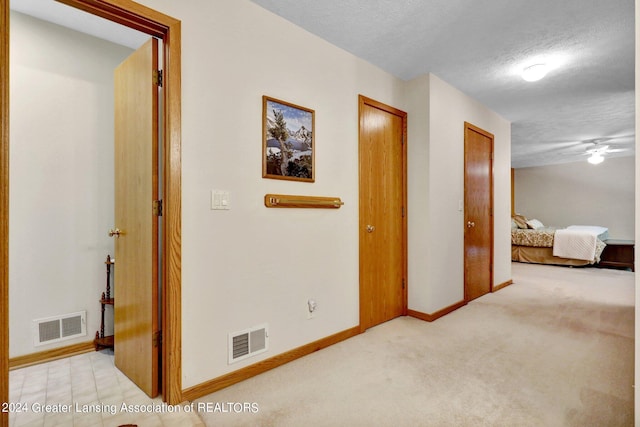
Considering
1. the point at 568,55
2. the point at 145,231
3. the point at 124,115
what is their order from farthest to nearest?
the point at 568,55 < the point at 124,115 < the point at 145,231

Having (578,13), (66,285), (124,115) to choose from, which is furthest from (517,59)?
(66,285)

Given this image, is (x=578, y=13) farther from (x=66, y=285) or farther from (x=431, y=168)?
(x=66, y=285)

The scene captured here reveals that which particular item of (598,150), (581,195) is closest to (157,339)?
(598,150)

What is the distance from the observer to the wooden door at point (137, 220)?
1747 millimetres

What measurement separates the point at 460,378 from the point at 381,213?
57.7 inches

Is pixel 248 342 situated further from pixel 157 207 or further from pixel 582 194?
pixel 582 194

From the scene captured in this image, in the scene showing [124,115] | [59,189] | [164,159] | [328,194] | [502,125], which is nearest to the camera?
[164,159]

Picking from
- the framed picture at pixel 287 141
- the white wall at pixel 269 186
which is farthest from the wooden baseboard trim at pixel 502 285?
the framed picture at pixel 287 141

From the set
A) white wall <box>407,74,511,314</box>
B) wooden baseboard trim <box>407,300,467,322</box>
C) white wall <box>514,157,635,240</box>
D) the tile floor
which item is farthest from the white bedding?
the tile floor

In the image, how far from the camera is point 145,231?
1797mm

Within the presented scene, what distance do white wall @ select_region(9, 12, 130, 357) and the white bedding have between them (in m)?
7.15

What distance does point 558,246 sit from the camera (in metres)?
5.98

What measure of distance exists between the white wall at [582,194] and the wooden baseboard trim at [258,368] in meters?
8.80

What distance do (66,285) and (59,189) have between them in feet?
2.27
